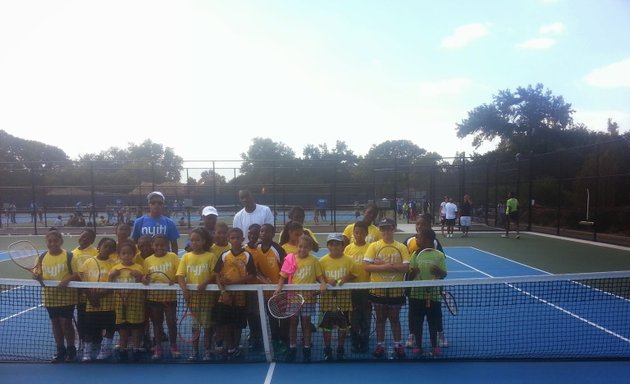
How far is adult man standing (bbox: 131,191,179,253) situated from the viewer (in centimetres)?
571

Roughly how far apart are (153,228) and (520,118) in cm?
5193

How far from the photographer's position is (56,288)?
5039 millimetres

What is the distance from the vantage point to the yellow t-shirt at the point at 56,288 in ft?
16.5

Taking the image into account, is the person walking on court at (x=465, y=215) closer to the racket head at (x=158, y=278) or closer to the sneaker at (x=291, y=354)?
the sneaker at (x=291, y=354)

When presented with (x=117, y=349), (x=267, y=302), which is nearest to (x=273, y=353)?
(x=267, y=302)

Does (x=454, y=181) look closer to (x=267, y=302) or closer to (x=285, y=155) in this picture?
(x=267, y=302)

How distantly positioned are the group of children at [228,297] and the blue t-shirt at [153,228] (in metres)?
0.46

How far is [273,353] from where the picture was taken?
16.8 ft

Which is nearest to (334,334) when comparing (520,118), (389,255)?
(389,255)

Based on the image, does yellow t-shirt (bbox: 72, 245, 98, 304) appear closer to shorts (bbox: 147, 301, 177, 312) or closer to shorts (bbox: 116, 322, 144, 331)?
shorts (bbox: 116, 322, 144, 331)

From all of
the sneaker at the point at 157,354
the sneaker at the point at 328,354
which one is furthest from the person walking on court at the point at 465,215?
the sneaker at the point at 157,354

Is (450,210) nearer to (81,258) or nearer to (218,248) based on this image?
(218,248)

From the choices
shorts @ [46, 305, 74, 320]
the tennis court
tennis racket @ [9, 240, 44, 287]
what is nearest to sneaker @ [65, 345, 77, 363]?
the tennis court

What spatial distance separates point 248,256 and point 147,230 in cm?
151
